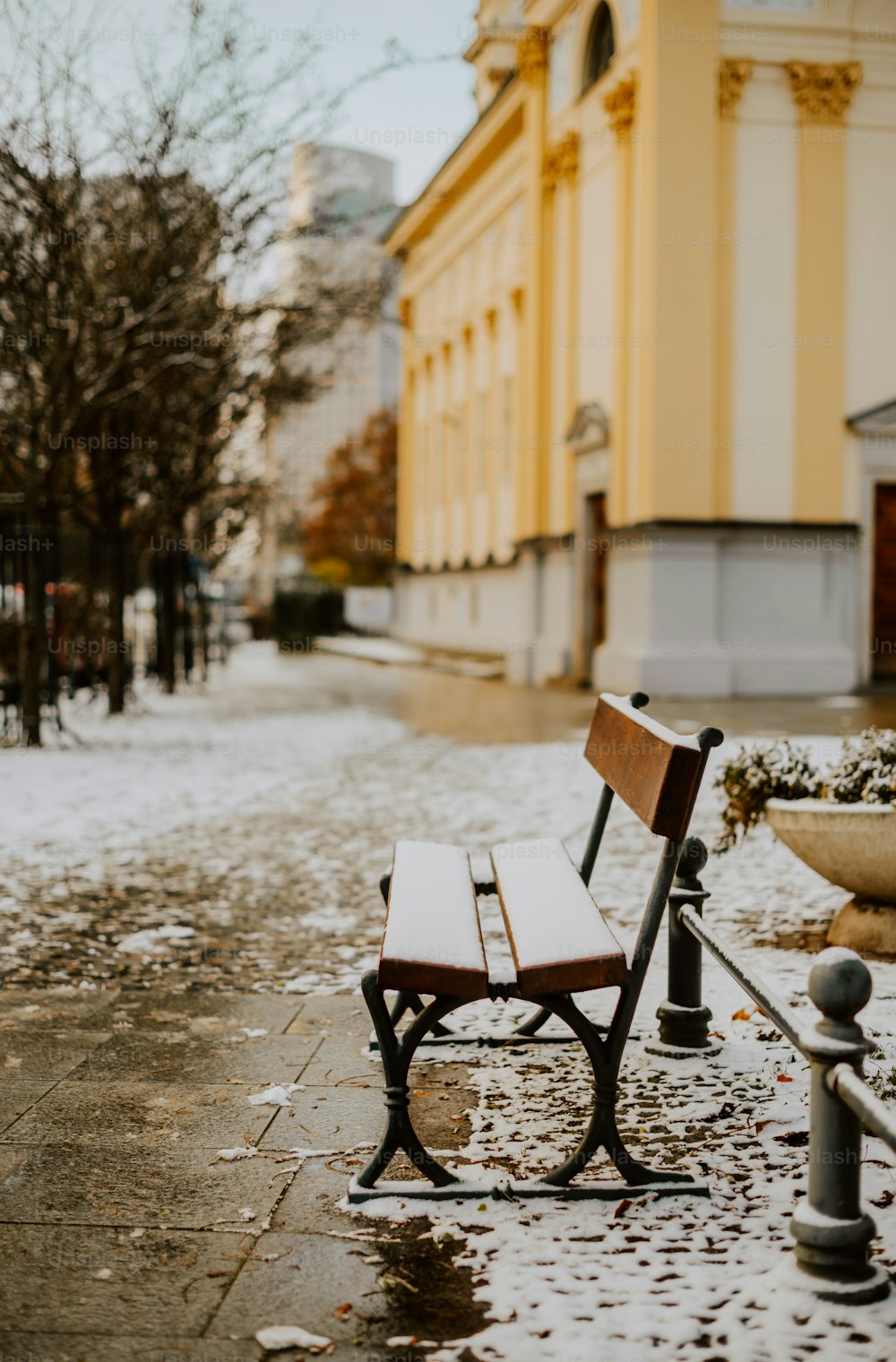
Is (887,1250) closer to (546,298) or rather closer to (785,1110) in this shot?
(785,1110)

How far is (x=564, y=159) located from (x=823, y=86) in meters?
5.59

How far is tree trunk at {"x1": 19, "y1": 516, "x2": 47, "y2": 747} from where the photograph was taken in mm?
14609

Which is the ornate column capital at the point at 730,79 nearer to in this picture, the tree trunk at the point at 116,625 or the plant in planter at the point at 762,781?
the tree trunk at the point at 116,625

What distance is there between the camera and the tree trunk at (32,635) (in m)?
14.6

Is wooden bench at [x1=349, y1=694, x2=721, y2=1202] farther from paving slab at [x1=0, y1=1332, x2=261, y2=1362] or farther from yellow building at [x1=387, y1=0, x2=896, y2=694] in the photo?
yellow building at [x1=387, y1=0, x2=896, y2=694]

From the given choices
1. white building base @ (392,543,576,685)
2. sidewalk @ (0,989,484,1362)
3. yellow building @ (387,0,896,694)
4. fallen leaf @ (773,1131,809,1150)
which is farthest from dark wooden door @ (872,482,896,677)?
fallen leaf @ (773,1131,809,1150)

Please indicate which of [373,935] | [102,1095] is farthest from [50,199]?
[102,1095]

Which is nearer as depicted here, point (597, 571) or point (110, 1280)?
point (110, 1280)

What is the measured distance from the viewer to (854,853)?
19.2 feet

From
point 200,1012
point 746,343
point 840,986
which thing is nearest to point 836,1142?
point 840,986

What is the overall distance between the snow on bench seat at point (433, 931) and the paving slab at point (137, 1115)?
2.51ft

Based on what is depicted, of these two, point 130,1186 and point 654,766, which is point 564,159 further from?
point 130,1186

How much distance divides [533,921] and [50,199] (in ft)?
39.0

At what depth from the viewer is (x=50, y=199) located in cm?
1405
